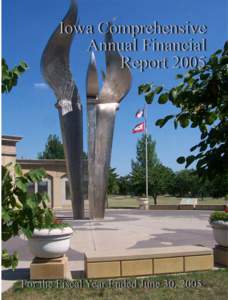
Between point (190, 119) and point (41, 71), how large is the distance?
16705 mm

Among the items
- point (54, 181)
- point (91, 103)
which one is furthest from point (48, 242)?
point (54, 181)

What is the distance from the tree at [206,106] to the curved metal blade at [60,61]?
1617cm

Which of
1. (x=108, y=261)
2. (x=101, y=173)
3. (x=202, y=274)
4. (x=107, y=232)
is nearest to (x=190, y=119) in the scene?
(x=108, y=261)

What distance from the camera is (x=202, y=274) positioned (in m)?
6.94

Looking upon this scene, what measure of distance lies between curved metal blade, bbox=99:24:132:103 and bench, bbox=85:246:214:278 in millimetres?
11952

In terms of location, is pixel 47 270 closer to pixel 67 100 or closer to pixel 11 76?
pixel 11 76

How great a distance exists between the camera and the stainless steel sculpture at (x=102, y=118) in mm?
17812

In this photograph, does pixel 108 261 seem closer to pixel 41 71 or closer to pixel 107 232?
pixel 107 232

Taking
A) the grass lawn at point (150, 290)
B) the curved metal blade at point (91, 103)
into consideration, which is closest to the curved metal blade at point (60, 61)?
the curved metal blade at point (91, 103)

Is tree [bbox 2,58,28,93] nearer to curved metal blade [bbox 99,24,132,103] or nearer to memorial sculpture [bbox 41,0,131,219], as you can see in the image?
memorial sculpture [bbox 41,0,131,219]

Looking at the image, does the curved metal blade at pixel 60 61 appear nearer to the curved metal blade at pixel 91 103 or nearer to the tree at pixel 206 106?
the curved metal blade at pixel 91 103

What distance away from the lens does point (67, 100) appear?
18.0 metres

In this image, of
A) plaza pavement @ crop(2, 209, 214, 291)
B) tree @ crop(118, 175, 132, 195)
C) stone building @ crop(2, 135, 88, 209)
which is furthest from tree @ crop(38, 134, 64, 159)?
plaza pavement @ crop(2, 209, 214, 291)

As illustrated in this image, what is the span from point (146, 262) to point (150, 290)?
3.08 ft
